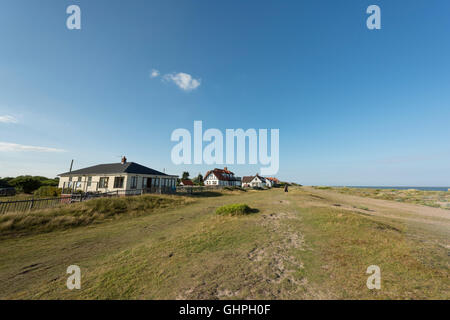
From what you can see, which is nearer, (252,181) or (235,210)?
(235,210)

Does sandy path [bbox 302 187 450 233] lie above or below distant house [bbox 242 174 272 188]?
below

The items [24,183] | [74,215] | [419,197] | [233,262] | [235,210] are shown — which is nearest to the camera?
[233,262]

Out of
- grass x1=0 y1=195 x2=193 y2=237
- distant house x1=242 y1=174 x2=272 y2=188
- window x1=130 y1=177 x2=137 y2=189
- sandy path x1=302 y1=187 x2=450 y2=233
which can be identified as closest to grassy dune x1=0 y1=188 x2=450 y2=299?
grass x1=0 y1=195 x2=193 y2=237

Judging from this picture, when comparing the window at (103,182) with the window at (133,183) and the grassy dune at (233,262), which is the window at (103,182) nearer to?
the window at (133,183)

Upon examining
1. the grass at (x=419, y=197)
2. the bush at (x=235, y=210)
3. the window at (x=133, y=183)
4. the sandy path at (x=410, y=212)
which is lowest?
the grass at (x=419, y=197)

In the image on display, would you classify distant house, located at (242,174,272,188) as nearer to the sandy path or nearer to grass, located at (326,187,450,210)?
grass, located at (326,187,450,210)

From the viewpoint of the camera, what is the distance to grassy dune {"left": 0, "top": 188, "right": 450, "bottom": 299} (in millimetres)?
3697

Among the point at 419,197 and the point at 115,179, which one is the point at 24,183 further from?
the point at 419,197

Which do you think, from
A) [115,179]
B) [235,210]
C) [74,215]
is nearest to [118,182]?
[115,179]

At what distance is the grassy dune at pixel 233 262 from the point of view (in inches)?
146

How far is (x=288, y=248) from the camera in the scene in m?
6.05

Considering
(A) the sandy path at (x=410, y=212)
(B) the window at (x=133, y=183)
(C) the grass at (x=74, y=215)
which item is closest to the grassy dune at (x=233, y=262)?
(C) the grass at (x=74, y=215)

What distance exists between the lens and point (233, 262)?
505cm
